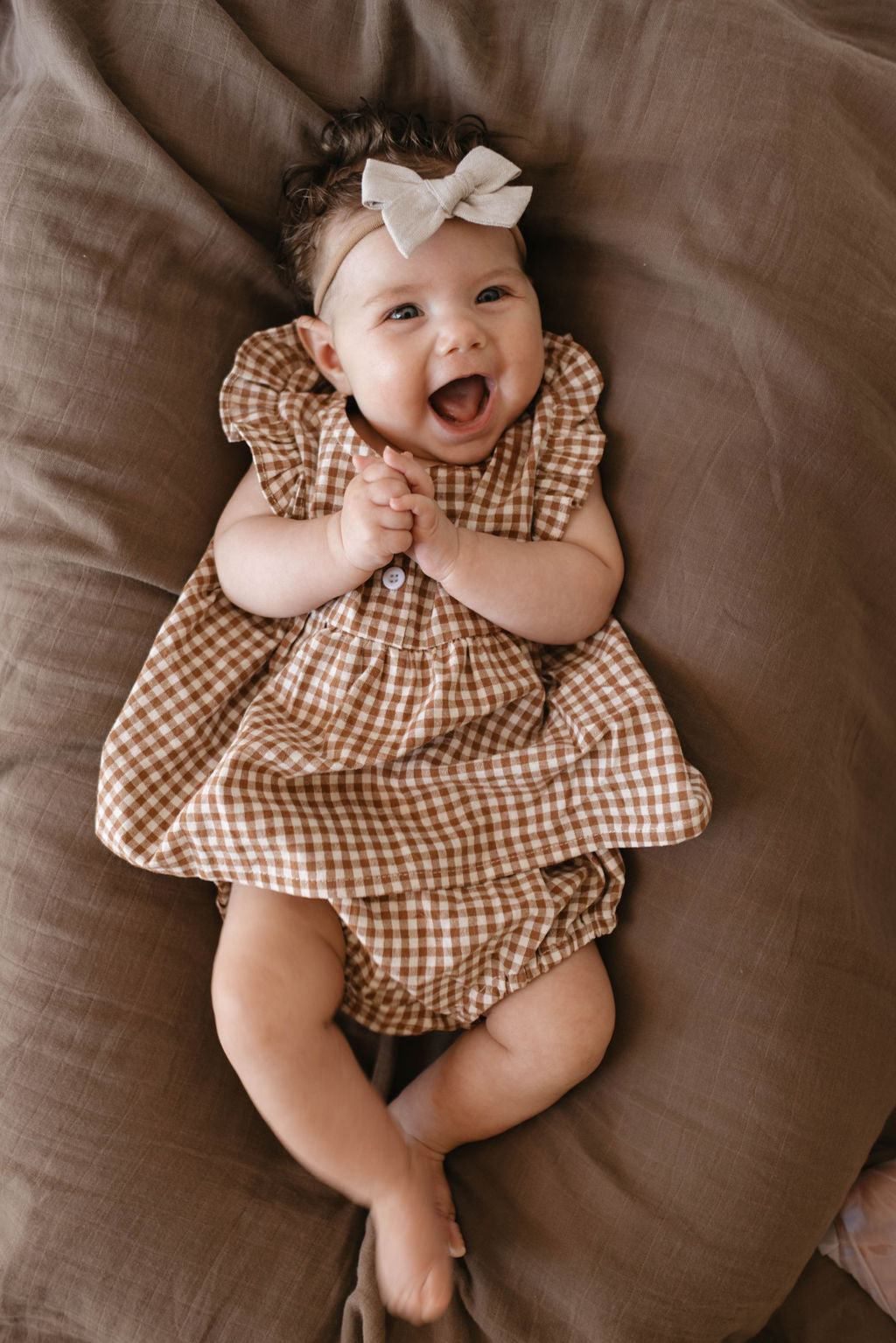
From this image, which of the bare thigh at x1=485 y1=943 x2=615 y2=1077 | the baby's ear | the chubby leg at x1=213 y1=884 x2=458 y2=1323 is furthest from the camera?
the baby's ear

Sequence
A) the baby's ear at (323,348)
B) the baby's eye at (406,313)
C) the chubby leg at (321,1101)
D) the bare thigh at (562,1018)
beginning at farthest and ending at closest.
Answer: the baby's ear at (323,348) → the baby's eye at (406,313) → the bare thigh at (562,1018) → the chubby leg at (321,1101)

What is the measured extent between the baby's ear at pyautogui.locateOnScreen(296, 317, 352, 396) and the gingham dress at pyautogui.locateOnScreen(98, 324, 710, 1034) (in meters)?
0.07

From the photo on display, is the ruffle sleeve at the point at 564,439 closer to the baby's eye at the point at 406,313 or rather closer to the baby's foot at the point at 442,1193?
the baby's eye at the point at 406,313

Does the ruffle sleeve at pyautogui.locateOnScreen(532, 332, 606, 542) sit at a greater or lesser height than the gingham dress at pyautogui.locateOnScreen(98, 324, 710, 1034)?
greater

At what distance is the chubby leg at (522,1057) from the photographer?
4.44 ft

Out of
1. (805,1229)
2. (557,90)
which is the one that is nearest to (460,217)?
(557,90)

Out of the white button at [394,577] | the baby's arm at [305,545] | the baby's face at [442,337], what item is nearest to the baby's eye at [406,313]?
the baby's face at [442,337]

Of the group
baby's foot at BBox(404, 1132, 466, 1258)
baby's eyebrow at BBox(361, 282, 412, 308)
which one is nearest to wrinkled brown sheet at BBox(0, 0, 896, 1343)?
baby's foot at BBox(404, 1132, 466, 1258)

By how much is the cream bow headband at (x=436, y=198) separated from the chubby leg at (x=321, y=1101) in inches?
37.6

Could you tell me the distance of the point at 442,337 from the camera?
4.65ft

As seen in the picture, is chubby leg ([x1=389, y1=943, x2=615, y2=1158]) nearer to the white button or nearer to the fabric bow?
the white button

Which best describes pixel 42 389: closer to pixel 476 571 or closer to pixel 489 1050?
pixel 476 571

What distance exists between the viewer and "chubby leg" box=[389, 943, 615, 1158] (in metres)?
1.35

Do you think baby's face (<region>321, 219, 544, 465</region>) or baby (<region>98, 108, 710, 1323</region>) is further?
baby's face (<region>321, 219, 544, 465</region>)
